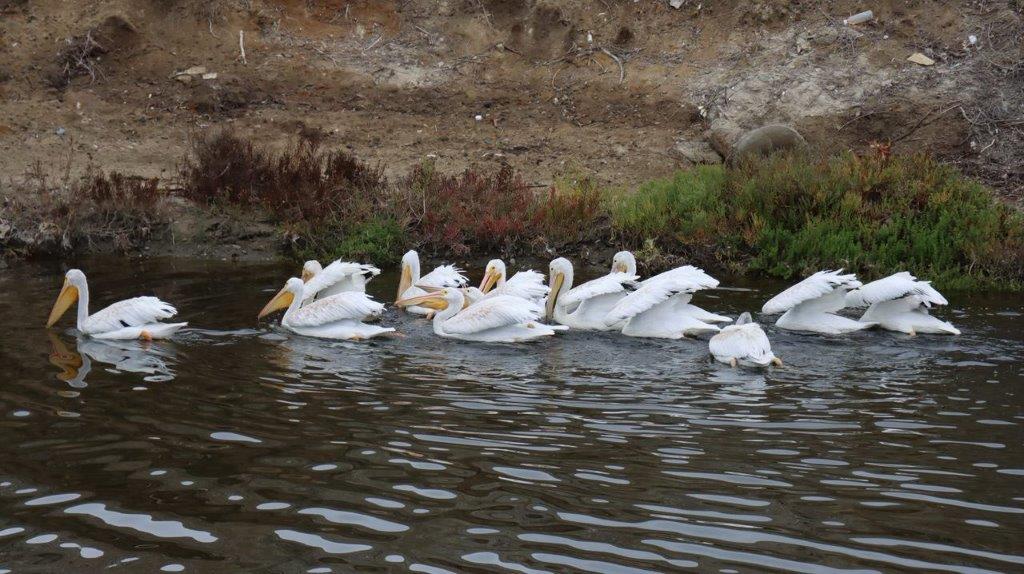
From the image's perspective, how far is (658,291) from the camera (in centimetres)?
887

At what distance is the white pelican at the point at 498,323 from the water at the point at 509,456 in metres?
0.22

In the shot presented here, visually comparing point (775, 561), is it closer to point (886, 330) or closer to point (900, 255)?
point (886, 330)

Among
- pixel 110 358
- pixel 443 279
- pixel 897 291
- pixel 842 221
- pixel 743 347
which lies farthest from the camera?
pixel 842 221

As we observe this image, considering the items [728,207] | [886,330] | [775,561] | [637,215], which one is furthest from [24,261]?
[775,561]

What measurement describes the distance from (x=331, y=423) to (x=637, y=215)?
6.64 meters

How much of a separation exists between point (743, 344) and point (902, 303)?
1932mm

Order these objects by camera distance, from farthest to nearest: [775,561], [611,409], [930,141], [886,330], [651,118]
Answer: [651,118] → [930,141] → [886,330] → [611,409] → [775,561]

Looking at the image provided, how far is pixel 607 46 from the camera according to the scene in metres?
17.4

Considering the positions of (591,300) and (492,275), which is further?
(492,275)

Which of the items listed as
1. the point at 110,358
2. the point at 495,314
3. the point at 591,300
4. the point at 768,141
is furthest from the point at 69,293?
the point at 768,141

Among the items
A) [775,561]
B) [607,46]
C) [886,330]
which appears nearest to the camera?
[775,561]

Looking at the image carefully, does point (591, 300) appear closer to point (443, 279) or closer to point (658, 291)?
point (658, 291)

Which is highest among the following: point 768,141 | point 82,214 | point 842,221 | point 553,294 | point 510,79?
point 510,79

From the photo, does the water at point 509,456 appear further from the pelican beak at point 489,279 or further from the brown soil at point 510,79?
the brown soil at point 510,79
